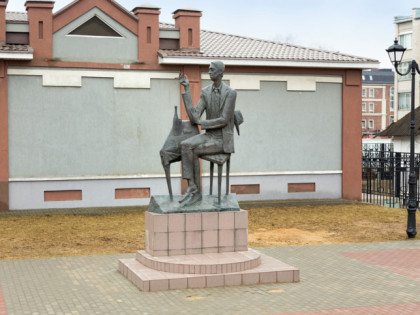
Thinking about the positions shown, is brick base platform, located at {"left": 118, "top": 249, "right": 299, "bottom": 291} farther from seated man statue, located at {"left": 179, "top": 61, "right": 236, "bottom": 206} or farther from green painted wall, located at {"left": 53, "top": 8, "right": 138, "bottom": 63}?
green painted wall, located at {"left": 53, "top": 8, "right": 138, "bottom": 63}

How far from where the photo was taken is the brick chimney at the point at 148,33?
2253 centimetres

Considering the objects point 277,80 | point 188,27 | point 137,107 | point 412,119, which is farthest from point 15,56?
point 412,119

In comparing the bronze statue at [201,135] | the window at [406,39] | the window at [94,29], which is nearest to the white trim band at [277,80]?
the window at [94,29]

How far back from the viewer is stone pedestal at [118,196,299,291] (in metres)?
11.1

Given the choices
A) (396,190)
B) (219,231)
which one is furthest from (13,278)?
(396,190)

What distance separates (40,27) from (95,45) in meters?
1.92

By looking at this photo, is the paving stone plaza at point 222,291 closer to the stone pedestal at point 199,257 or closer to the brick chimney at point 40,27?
the stone pedestal at point 199,257

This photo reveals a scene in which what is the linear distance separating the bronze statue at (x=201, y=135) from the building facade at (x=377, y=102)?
75957 millimetres

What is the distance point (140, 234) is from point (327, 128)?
10063 millimetres

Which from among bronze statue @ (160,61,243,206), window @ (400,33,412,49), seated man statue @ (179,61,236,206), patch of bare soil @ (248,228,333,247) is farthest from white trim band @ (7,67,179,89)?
window @ (400,33,412,49)

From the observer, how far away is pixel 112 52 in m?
22.3

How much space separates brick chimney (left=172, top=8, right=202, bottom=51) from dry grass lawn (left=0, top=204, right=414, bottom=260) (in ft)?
20.8

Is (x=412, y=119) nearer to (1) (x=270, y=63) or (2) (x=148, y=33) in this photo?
(1) (x=270, y=63)

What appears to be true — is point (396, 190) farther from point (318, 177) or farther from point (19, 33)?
point (19, 33)
